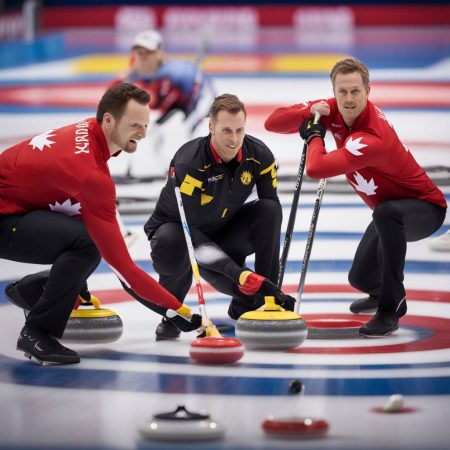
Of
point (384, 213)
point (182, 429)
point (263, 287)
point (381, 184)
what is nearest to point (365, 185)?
point (381, 184)

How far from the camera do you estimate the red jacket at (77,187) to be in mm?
5391

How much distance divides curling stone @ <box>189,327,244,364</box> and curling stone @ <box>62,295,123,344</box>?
22.3 inches

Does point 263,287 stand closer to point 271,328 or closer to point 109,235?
point 271,328

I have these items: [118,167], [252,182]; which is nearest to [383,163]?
[252,182]

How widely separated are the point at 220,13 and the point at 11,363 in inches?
931

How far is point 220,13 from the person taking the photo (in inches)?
1128

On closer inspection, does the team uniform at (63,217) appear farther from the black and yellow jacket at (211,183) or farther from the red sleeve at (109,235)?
the black and yellow jacket at (211,183)

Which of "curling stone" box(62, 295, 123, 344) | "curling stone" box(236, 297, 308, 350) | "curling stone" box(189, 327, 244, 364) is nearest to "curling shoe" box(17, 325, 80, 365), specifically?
"curling stone" box(62, 295, 123, 344)

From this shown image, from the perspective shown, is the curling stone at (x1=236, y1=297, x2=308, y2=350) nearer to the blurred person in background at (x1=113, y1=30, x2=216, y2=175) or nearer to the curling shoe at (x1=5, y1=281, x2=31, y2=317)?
the curling shoe at (x1=5, y1=281, x2=31, y2=317)

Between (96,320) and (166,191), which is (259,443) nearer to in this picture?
(96,320)

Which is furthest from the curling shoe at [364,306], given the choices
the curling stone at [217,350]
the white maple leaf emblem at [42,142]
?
the white maple leaf emblem at [42,142]

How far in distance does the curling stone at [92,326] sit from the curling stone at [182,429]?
1.64m

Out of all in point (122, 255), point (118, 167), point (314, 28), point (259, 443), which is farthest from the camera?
point (314, 28)

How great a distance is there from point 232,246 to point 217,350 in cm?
101
